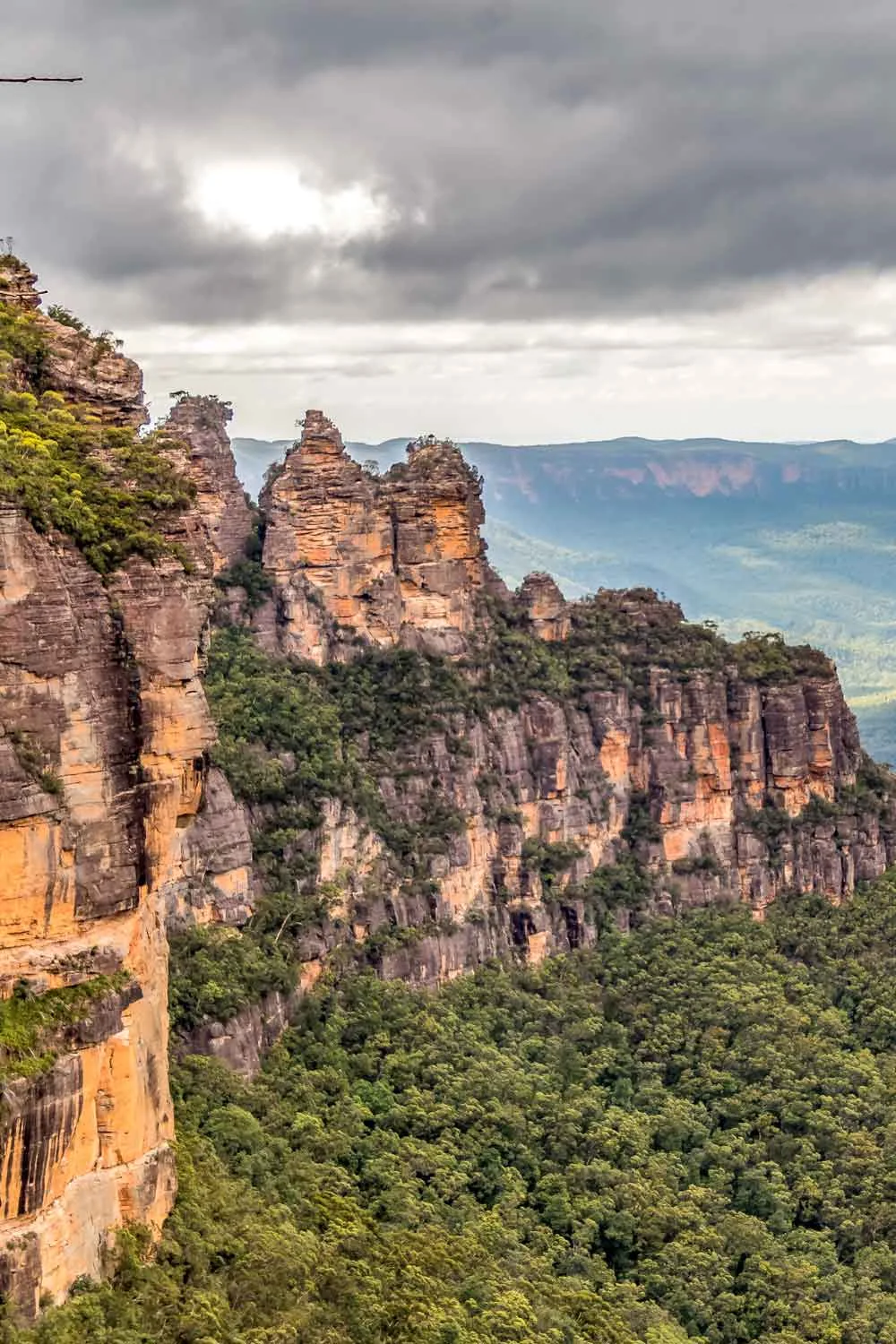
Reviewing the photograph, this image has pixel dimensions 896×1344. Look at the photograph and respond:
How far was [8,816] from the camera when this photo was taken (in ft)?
101

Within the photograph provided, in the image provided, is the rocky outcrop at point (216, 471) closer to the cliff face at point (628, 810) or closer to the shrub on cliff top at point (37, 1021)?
the cliff face at point (628, 810)

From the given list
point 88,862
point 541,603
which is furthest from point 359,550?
point 88,862

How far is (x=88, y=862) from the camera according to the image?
3250 centimetres

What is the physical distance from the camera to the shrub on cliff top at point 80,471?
105 feet

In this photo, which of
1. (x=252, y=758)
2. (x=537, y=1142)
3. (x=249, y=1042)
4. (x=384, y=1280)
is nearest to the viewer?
(x=384, y=1280)

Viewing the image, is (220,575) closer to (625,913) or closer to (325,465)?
(325,465)

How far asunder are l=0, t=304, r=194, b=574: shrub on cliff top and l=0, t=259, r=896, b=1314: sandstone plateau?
0.46 meters

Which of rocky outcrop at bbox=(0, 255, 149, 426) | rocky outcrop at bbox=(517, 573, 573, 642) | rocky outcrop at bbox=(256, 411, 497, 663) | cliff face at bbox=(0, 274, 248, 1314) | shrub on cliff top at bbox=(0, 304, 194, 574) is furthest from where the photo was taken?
rocky outcrop at bbox=(517, 573, 573, 642)

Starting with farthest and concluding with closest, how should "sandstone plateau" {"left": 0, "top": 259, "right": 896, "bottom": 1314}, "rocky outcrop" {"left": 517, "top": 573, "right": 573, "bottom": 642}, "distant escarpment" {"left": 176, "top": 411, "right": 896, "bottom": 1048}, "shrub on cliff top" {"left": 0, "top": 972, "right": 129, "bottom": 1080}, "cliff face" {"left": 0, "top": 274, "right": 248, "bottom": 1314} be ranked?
1. "rocky outcrop" {"left": 517, "top": 573, "right": 573, "bottom": 642}
2. "distant escarpment" {"left": 176, "top": 411, "right": 896, "bottom": 1048}
3. "sandstone plateau" {"left": 0, "top": 259, "right": 896, "bottom": 1314}
4. "cliff face" {"left": 0, "top": 274, "right": 248, "bottom": 1314}
5. "shrub on cliff top" {"left": 0, "top": 972, "right": 129, "bottom": 1080}

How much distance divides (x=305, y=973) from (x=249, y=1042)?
231 inches

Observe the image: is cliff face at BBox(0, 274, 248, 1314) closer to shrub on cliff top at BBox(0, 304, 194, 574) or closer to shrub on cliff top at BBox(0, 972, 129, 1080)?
shrub on cliff top at BBox(0, 972, 129, 1080)

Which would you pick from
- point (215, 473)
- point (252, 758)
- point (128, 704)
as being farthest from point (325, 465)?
point (128, 704)

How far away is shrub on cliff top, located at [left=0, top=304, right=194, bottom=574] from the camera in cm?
3192

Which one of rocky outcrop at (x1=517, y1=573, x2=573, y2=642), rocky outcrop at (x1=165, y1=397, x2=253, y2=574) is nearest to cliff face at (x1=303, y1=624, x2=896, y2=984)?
rocky outcrop at (x1=517, y1=573, x2=573, y2=642)
